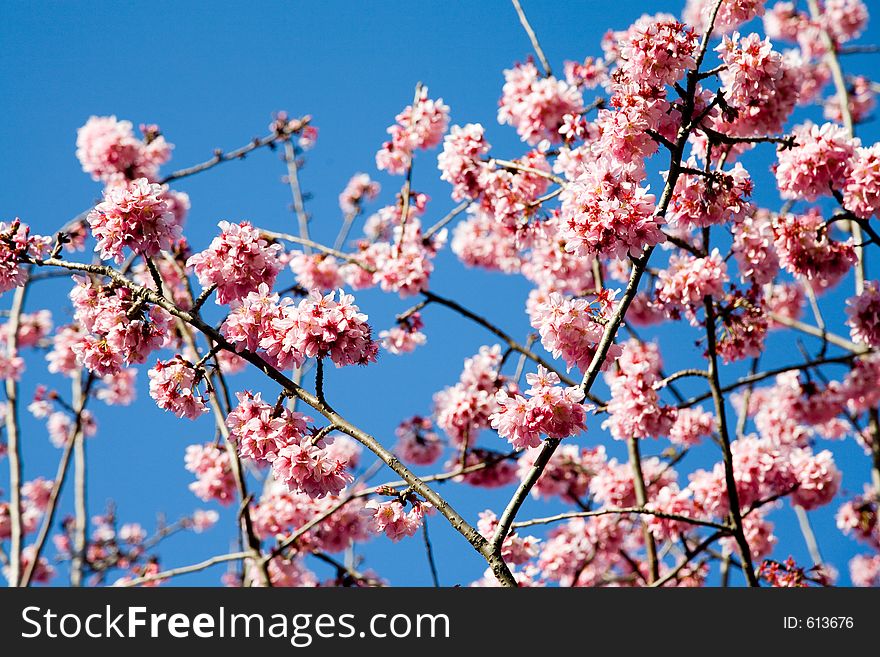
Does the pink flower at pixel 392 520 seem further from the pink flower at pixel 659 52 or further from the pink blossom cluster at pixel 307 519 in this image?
the pink blossom cluster at pixel 307 519

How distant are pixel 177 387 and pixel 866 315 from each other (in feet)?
12.5

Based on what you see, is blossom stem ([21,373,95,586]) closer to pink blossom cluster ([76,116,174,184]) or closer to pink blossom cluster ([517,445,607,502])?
pink blossom cluster ([76,116,174,184])

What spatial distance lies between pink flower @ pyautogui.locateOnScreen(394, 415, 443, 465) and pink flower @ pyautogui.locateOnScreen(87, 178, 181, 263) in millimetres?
3801

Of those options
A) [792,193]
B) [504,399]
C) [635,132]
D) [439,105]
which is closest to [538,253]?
[439,105]

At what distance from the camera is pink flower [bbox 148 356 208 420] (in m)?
3.16

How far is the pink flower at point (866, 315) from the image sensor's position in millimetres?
4547

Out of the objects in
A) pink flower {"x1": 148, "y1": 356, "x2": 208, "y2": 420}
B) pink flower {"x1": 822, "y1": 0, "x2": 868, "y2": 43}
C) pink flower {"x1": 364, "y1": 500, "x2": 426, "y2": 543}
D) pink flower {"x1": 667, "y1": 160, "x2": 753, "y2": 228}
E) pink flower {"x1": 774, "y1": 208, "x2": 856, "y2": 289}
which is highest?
pink flower {"x1": 822, "y1": 0, "x2": 868, "y2": 43}

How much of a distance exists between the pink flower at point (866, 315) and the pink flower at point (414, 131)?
3.20 meters

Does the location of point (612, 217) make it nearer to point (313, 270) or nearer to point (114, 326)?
point (114, 326)

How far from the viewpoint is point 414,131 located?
20.1 feet

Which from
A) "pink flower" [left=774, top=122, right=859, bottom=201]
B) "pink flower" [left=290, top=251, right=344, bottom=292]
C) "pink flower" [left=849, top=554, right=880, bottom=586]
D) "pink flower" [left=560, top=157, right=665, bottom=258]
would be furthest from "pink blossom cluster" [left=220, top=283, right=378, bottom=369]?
"pink flower" [left=849, top=554, right=880, bottom=586]

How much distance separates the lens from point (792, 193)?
440 centimetres

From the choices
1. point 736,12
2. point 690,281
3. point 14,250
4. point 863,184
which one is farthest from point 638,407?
point 14,250
